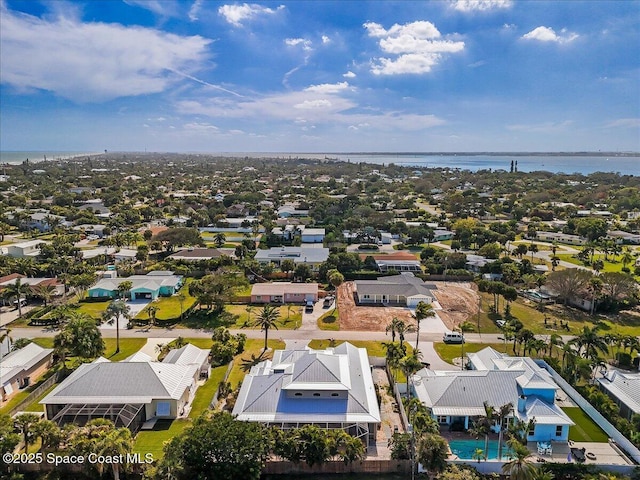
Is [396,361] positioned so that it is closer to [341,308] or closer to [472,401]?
[472,401]

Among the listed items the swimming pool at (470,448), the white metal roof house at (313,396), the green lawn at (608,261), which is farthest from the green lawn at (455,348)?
the green lawn at (608,261)

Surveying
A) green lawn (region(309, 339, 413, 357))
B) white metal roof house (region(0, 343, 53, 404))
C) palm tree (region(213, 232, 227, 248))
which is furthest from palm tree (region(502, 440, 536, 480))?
palm tree (region(213, 232, 227, 248))

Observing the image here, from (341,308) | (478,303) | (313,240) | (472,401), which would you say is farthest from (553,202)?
(472,401)

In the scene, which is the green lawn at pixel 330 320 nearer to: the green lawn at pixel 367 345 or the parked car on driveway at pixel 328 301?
the parked car on driveway at pixel 328 301

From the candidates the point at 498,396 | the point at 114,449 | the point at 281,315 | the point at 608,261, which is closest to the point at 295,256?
the point at 281,315

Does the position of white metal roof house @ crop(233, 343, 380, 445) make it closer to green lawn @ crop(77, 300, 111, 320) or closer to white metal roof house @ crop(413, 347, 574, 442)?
white metal roof house @ crop(413, 347, 574, 442)

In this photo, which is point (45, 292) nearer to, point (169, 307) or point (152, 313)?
point (169, 307)

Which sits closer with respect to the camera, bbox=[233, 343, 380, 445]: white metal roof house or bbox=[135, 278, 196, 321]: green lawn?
bbox=[233, 343, 380, 445]: white metal roof house
